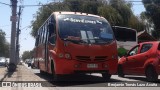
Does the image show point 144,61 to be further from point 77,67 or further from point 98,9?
point 98,9

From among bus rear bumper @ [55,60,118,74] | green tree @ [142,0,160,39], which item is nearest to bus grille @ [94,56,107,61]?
bus rear bumper @ [55,60,118,74]

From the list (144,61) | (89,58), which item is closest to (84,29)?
(89,58)

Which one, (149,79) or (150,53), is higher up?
(150,53)

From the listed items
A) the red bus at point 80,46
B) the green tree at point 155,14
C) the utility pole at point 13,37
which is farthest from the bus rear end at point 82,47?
the green tree at point 155,14

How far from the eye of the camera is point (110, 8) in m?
45.5

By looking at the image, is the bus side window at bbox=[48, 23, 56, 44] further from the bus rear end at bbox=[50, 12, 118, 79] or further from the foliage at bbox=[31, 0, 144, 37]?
the foliage at bbox=[31, 0, 144, 37]

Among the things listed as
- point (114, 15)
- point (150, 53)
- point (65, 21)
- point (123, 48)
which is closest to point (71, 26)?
point (65, 21)

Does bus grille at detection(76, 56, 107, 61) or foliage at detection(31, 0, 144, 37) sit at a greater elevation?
foliage at detection(31, 0, 144, 37)

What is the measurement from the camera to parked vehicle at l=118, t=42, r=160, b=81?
13.1m

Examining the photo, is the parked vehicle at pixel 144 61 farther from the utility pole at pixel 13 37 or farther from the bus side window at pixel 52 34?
the utility pole at pixel 13 37

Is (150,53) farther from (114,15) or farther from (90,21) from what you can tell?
(114,15)

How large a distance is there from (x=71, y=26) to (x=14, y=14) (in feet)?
41.3

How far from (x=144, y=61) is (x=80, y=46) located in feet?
9.15

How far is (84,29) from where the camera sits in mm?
13484
